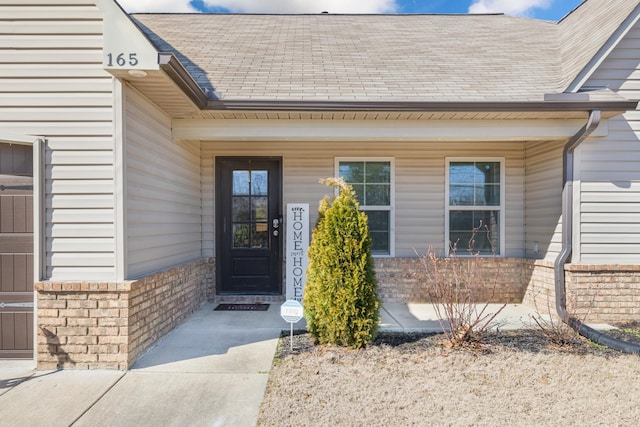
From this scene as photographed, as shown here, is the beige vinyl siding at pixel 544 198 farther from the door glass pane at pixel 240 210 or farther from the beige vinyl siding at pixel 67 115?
the beige vinyl siding at pixel 67 115

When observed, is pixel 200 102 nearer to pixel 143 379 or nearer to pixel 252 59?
pixel 252 59

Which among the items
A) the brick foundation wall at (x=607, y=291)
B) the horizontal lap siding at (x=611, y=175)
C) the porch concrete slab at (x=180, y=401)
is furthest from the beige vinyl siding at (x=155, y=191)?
the horizontal lap siding at (x=611, y=175)

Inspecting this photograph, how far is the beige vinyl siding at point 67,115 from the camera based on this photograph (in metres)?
3.36

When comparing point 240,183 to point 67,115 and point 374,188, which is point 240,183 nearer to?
point 374,188

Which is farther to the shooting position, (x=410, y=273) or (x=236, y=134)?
(x=410, y=273)

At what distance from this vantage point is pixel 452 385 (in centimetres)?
303

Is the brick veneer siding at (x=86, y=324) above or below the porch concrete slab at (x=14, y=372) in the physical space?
above

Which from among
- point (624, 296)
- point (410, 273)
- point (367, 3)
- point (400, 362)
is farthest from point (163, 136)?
point (367, 3)

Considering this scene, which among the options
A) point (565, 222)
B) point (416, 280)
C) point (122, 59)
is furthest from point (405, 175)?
point (122, 59)

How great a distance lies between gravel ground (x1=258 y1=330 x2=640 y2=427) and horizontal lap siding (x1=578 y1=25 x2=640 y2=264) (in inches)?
63.0

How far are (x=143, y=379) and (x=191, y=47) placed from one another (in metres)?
5.18

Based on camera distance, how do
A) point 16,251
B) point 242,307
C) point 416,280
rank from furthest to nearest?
1. point 416,280
2. point 242,307
3. point 16,251

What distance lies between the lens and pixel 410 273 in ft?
19.1

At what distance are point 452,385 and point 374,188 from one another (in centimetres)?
348
